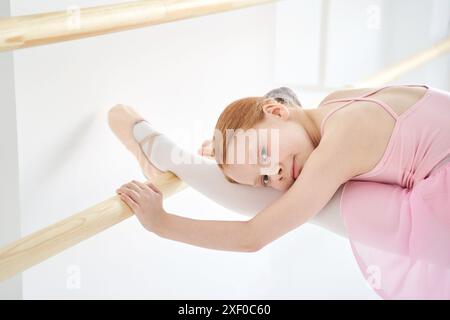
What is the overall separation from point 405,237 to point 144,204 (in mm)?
364

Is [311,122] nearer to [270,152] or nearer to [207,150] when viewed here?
[270,152]

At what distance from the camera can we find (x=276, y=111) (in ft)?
3.34

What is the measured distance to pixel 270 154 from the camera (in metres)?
0.96

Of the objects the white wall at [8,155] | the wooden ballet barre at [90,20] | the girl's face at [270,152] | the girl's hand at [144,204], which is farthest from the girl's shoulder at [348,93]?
the white wall at [8,155]

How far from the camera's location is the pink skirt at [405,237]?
2.77ft

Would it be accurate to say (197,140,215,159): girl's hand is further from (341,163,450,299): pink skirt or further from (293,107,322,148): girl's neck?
(341,163,450,299): pink skirt

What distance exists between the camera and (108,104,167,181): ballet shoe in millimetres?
1172

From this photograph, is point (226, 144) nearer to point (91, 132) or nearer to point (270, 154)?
point (270, 154)

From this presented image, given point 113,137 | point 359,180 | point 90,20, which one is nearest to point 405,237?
point 359,180

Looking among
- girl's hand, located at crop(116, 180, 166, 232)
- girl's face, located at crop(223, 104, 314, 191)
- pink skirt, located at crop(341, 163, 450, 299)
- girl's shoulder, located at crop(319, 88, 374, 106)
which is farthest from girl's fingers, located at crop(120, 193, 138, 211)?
girl's shoulder, located at crop(319, 88, 374, 106)

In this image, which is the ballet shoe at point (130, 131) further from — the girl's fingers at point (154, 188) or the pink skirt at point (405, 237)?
the pink skirt at point (405, 237)

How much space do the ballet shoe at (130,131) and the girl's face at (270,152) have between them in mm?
213

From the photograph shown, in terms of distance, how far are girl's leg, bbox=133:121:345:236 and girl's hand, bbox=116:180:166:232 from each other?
141 mm
